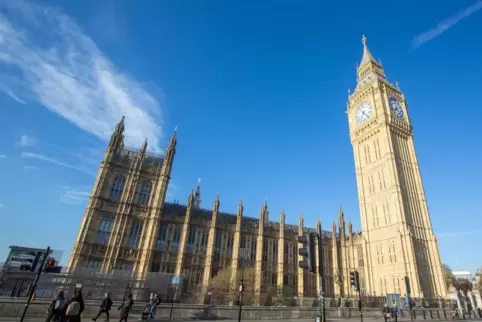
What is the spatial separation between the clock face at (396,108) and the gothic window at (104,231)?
58.4 metres

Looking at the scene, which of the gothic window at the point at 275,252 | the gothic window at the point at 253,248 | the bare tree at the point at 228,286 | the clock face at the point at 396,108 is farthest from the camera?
the clock face at the point at 396,108

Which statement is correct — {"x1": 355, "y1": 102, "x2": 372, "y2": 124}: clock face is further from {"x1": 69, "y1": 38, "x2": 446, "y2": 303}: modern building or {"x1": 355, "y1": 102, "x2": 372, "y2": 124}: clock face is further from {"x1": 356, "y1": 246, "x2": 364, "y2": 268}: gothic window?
{"x1": 356, "y1": 246, "x2": 364, "y2": 268}: gothic window

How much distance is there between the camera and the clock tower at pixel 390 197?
4234 centimetres

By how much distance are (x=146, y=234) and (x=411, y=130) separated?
58.4 meters

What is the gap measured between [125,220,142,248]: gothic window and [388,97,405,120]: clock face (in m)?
55.0

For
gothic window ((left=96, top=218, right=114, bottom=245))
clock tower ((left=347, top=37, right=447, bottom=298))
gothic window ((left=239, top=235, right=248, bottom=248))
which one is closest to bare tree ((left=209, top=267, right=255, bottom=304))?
gothic window ((left=239, top=235, right=248, bottom=248))

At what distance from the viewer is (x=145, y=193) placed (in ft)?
133

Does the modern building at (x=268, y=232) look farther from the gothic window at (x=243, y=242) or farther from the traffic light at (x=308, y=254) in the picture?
the traffic light at (x=308, y=254)

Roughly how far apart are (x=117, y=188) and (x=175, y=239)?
11953mm

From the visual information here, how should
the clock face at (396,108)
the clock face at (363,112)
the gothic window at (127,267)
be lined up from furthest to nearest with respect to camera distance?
the clock face at (363,112)
the clock face at (396,108)
the gothic window at (127,267)

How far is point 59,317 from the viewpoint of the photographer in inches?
394

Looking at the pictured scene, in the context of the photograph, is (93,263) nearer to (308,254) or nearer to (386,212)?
(308,254)

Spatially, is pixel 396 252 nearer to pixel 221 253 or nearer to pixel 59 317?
pixel 221 253

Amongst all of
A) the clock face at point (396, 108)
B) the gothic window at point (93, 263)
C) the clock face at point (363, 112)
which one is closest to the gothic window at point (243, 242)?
the gothic window at point (93, 263)
